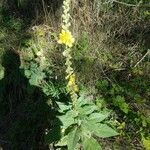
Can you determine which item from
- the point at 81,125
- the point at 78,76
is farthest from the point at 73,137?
the point at 78,76

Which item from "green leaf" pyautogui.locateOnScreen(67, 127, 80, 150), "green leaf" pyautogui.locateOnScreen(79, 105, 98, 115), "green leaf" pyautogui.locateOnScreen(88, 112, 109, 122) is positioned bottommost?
"green leaf" pyautogui.locateOnScreen(67, 127, 80, 150)

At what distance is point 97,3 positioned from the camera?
545 centimetres

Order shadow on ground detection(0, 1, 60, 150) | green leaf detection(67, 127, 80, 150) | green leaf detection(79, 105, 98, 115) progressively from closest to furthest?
green leaf detection(67, 127, 80, 150) → green leaf detection(79, 105, 98, 115) → shadow on ground detection(0, 1, 60, 150)

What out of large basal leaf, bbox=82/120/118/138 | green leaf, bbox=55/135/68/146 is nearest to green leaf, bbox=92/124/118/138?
large basal leaf, bbox=82/120/118/138

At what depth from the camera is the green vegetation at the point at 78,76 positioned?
388cm

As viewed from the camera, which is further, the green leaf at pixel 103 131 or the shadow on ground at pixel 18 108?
the shadow on ground at pixel 18 108

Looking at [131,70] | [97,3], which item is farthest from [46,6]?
[131,70]

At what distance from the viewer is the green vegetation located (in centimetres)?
388

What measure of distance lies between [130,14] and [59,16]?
938mm

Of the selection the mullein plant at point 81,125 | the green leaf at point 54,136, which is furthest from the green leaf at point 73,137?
the green leaf at point 54,136

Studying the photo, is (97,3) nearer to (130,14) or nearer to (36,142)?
(130,14)

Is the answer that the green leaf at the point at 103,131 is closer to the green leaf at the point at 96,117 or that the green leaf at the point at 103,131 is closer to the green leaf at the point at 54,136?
the green leaf at the point at 96,117

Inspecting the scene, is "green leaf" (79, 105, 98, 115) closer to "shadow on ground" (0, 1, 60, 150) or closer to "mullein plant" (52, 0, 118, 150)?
"mullein plant" (52, 0, 118, 150)

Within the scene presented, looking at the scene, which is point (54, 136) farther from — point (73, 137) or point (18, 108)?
point (18, 108)
